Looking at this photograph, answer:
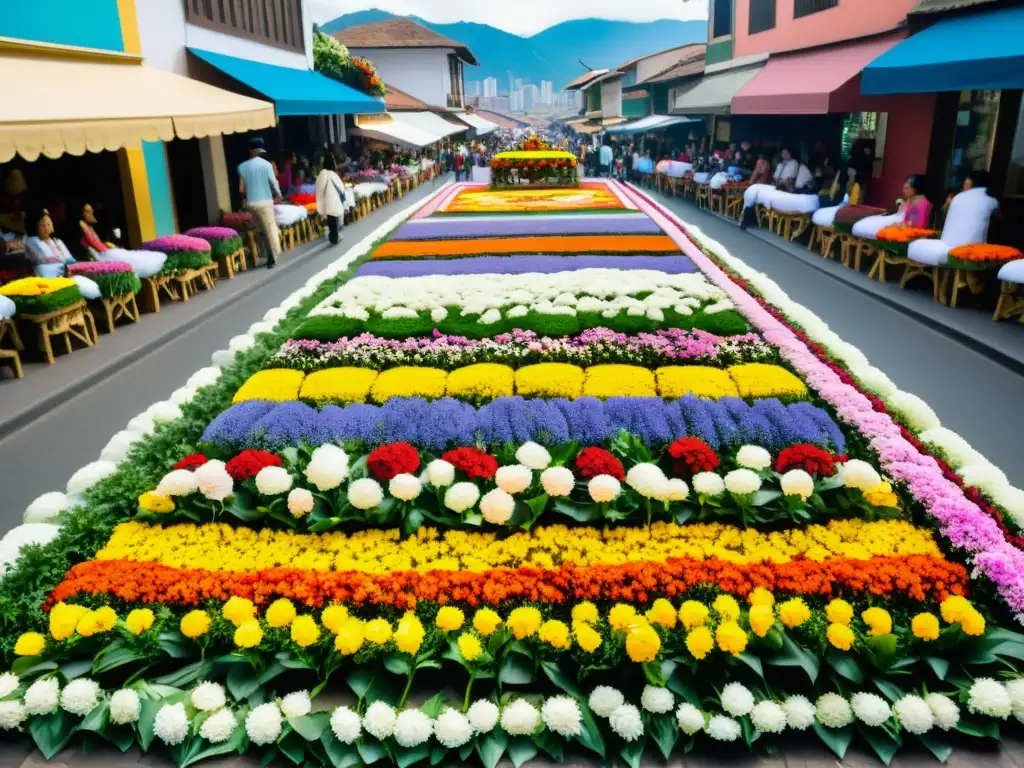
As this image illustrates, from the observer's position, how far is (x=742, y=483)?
4352 millimetres

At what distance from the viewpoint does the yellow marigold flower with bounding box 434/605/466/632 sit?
3535mm

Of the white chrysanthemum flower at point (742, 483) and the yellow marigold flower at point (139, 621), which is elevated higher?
the white chrysanthemum flower at point (742, 483)

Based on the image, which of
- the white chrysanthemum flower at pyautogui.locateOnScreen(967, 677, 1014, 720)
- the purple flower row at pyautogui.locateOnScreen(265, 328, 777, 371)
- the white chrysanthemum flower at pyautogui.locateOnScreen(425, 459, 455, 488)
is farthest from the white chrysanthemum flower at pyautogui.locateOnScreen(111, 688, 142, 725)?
the purple flower row at pyautogui.locateOnScreen(265, 328, 777, 371)

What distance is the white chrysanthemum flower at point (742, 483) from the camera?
171 inches

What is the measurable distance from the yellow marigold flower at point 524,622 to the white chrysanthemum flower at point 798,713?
108cm

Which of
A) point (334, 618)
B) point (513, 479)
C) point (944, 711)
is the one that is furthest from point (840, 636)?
point (334, 618)

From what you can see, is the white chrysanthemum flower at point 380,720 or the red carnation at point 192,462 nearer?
the white chrysanthemum flower at point 380,720

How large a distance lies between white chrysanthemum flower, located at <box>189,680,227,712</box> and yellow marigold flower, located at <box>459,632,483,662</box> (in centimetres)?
103

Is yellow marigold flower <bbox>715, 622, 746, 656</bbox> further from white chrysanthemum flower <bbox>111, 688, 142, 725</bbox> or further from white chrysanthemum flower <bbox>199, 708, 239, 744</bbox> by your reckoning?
white chrysanthemum flower <bbox>111, 688, 142, 725</bbox>

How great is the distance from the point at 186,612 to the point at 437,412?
7.09 ft

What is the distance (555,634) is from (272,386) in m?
3.53

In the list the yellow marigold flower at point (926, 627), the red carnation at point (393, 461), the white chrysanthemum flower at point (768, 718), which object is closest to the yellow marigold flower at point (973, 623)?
the yellow marigold flower at point (926, 627)

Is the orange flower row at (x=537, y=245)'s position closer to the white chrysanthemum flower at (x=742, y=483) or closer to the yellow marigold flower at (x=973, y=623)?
the white chrysanthemum flower at (x=742, y=483)

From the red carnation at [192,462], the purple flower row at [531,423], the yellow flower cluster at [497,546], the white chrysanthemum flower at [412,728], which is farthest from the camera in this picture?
the purple flower row at [531,423]
